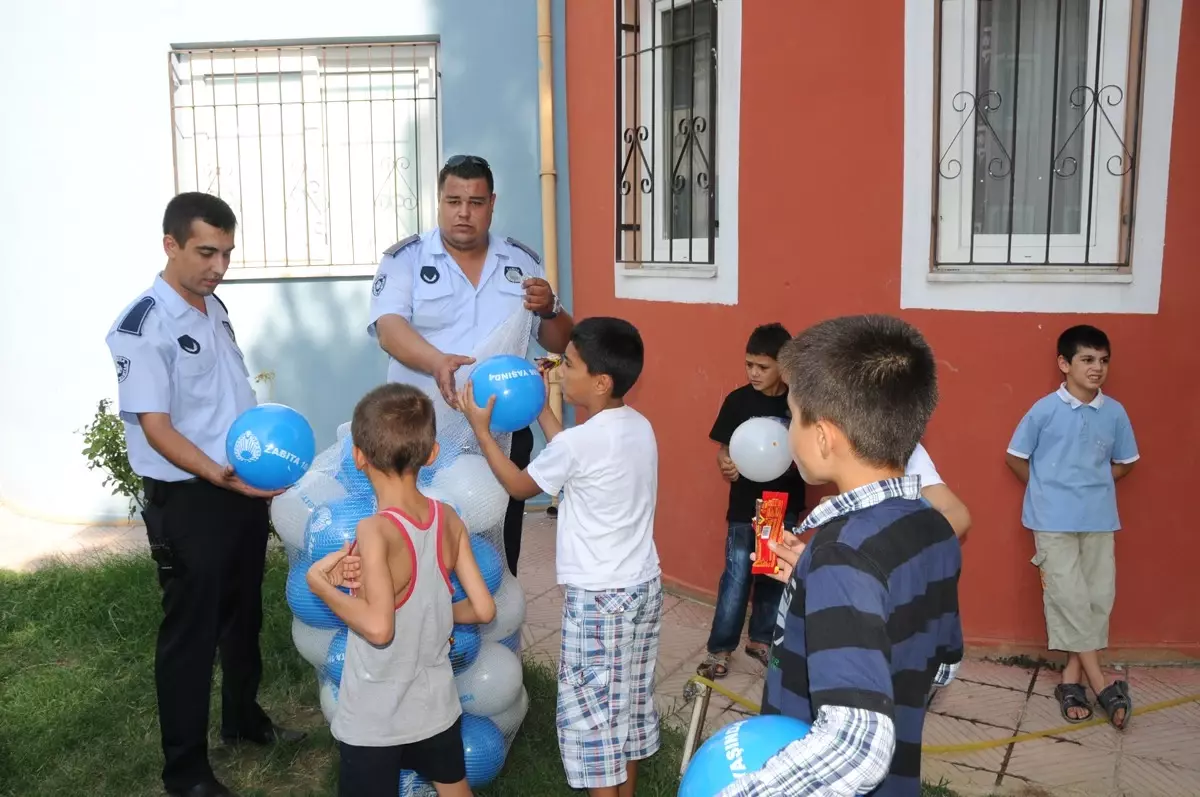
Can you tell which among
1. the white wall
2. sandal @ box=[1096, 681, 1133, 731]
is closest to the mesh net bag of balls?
sandal @ box=[1096, 681, 1133, 731]

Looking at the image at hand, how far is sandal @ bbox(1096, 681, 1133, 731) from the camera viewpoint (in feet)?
13.0

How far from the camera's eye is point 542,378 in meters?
3.21

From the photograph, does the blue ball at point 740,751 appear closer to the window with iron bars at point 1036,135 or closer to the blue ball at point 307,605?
the blue ball at point 307,605

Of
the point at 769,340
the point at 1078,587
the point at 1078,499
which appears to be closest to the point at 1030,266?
the point at 1078,499

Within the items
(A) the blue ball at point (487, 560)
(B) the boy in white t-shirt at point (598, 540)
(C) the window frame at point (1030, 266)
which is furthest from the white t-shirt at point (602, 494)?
(C) the window frame at point (1030, 266)

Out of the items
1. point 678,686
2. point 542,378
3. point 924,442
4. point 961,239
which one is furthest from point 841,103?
point 678,686

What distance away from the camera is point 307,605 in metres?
3.12

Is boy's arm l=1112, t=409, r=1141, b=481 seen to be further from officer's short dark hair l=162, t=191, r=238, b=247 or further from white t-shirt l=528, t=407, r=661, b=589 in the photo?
officer's short dark hair l=162, t=191, r=238, b=247

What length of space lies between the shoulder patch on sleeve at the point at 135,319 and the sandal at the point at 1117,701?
12.4 ft

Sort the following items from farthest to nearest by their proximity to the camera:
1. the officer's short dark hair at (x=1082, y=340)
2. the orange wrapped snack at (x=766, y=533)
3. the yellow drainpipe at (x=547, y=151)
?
the yellow drainpipe at (x=547, y=151), the officer's short dark hair at (x=1082, y=340), the orange wrapped snack at (x=766, y=533)

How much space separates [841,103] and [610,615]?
2.75 meters

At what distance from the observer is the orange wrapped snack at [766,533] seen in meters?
2.04

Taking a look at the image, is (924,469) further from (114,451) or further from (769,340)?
(114,451)

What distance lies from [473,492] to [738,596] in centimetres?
171
